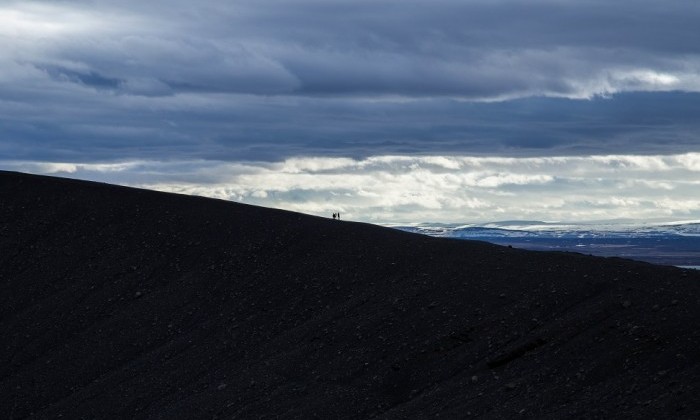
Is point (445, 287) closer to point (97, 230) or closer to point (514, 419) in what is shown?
point (514, 419)

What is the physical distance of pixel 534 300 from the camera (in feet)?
128

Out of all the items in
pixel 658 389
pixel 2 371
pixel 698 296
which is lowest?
pixel 2 371

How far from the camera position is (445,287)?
4241 cm

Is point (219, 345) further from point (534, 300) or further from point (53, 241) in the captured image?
point (53, 241)

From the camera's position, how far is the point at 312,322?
139 ft

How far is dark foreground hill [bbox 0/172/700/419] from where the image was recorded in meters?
32.2

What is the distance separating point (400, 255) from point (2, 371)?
17757 mm

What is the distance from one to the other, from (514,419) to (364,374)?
847 cm

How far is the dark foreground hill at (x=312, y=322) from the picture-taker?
32156 millimetres

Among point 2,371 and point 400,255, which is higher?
point 400,255

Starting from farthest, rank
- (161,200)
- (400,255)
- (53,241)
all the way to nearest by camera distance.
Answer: (161,200)
(53,241)
(400,255)

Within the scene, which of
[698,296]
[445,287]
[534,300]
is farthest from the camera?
[445,287]

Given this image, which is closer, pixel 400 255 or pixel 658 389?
pixel 658 389

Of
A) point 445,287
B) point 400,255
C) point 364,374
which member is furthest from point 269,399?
point 400,255
